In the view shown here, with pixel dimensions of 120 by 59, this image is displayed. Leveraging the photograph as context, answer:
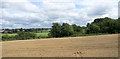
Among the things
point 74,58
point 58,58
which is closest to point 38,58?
point 58,58

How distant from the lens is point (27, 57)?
7672 mm

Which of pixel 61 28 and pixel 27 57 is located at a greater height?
pixel 61 28

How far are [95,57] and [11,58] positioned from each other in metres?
6.21

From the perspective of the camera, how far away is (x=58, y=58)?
282 inches

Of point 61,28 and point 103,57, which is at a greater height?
point 61,28

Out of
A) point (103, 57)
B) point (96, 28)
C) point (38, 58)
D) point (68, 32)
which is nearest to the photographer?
point (103, 57)

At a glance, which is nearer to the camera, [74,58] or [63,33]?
[74,58]

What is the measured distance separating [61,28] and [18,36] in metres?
11.6

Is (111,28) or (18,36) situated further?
(111,28)

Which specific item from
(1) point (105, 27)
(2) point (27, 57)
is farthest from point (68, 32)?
(2) point (27, 57)

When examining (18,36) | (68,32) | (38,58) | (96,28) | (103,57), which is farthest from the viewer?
(96,28)

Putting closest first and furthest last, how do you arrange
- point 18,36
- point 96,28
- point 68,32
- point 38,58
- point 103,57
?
1. point 103,57
2. point 38,58
3. point 18,36
4. point 68,32
5. point 96,28

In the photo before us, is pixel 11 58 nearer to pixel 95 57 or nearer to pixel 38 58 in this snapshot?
pixel 38 58

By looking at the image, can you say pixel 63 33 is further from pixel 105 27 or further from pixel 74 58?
pixel 74 58
